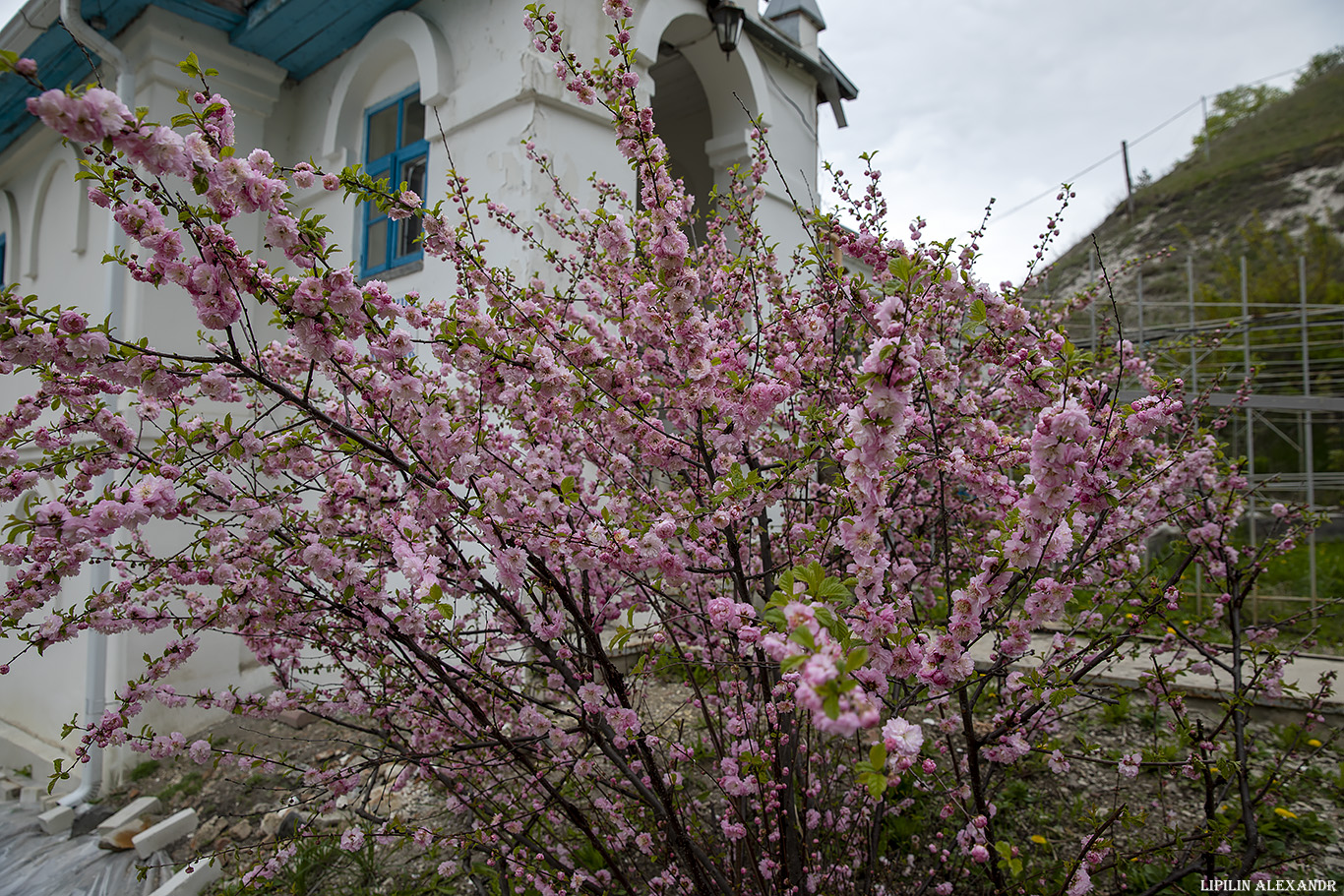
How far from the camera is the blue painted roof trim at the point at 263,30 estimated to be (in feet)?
16.3

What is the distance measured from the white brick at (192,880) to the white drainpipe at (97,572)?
67.3 inches

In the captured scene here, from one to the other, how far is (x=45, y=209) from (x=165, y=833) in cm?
650

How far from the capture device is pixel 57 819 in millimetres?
4312

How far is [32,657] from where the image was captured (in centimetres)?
600

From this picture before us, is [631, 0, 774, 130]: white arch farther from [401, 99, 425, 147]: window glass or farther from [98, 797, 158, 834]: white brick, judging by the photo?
[98, 797, 158, 834]: white brick

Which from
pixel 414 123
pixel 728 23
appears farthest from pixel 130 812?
pixel 728 23

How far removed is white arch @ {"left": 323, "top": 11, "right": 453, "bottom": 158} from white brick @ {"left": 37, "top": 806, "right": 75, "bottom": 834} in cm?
498

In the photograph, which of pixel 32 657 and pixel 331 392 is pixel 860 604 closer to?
pixel 331 392

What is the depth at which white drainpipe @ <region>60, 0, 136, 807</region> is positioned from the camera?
445cm

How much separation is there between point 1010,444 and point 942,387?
0.43 metres

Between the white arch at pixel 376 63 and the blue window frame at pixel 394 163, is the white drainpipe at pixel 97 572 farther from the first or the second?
the blue window frame at pixel 394 163

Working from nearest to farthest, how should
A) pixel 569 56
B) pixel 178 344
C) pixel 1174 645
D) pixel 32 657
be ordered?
pixel 569 56 → pixel 1174 645 → pixel 178 344 → pixel 32 657

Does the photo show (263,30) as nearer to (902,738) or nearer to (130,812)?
(130,812)

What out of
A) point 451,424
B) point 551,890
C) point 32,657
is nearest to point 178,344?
point 32,657
